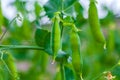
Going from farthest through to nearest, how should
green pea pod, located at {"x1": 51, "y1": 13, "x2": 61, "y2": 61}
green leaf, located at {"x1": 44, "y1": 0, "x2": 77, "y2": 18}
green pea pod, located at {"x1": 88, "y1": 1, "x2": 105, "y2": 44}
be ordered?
green leaf, located at {"x1": 44, "y1": 0, "x2": 77, "y2": 18} < green pea pod, located at {"x1": 88, "y1": 1, "x2": 105, "y2": 44} < green pea pod, located at {"x1": 51, "y1": 13, "x2": 61, "y2": 61}

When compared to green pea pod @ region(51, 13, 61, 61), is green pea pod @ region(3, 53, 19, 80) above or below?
below

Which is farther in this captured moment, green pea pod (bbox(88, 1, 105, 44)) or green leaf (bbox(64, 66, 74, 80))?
green leaf (bbox(64, 66, 74, 80))

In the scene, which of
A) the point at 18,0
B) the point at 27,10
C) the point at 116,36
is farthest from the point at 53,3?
the point at 116,36

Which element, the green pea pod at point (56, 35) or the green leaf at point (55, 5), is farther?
the green leaf at point (55, 5)

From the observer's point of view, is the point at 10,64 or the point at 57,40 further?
the point at 10,64

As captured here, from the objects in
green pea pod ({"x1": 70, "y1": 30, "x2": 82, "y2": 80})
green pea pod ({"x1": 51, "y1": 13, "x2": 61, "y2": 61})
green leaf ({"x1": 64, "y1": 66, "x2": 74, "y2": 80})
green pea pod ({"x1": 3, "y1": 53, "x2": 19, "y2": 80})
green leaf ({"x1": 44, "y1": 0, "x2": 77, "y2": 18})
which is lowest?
green leaf ({"x1": 64, "y1": 66, "x2": 74, "y2": 80})

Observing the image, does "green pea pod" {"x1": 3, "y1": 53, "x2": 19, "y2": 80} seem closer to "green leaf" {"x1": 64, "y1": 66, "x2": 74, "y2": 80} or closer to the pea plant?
the pea plant

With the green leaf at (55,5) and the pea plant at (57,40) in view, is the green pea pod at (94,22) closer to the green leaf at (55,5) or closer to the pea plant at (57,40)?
the pea plant at (57,40)

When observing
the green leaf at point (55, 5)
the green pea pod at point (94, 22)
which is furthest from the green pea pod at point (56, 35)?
the green leaf at point (55, 5)

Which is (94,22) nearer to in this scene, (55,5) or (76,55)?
(76,55)

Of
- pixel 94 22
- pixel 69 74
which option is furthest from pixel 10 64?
pixel 94 22

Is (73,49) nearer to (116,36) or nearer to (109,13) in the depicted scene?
(109,13)

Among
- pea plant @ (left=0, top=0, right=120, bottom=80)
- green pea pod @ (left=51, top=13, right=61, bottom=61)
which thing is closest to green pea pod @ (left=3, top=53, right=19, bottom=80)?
pea plant @ (left=0, top=0, right=120, bottom=80)
